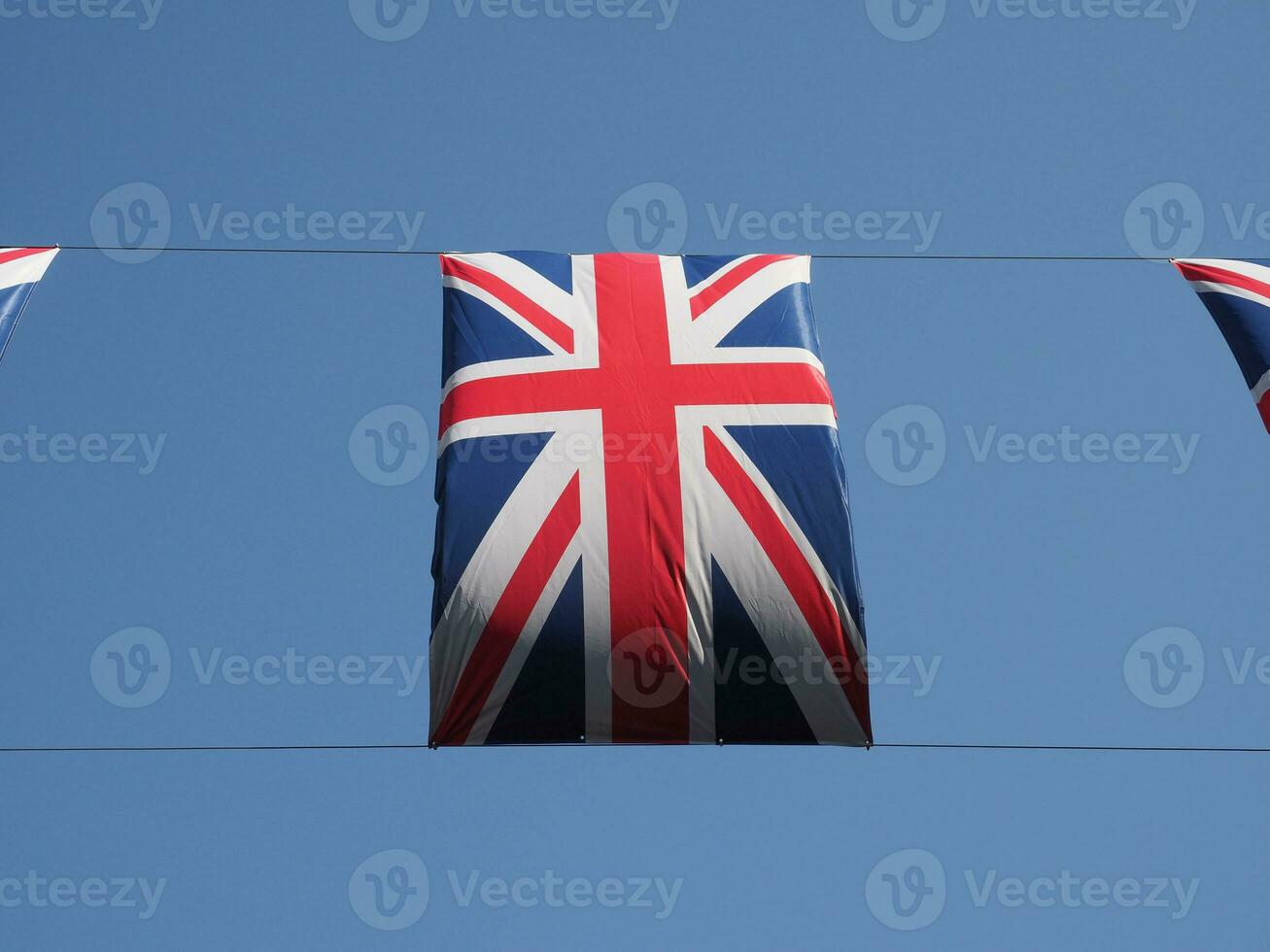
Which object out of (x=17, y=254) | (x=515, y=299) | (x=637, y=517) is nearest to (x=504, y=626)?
(x=637, y=517)

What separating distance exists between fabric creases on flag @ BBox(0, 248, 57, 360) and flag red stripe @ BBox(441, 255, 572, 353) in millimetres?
2905

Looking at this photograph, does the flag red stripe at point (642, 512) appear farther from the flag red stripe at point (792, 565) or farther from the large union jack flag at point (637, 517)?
the flag red stripe at point (792, 565)

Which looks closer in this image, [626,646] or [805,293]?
[626,646]

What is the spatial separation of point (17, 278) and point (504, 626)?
4.42 metres

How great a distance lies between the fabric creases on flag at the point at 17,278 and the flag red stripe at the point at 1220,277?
838cm

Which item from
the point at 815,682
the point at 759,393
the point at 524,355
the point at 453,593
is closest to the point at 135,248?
the point at 524,355

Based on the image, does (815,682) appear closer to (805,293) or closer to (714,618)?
(714,618)

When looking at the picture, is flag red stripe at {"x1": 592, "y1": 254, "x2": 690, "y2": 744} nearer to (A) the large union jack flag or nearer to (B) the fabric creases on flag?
(A) the large union jack flag

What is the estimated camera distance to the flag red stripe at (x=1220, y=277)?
11.2 m

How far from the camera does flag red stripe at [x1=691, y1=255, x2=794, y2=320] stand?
448 inches

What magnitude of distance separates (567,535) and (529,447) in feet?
2.46

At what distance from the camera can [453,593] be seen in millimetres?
9977

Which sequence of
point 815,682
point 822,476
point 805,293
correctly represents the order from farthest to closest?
point 805,293, point 822,476, point 815,682

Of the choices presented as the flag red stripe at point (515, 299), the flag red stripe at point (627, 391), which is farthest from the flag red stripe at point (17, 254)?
the flag red stripe at point (627, 391)
